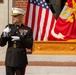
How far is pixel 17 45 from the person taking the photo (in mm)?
6496

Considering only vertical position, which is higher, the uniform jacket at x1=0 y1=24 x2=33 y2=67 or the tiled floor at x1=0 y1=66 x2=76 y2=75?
the uniform jacket at x1=0 y1=24 x2=33 y2=67

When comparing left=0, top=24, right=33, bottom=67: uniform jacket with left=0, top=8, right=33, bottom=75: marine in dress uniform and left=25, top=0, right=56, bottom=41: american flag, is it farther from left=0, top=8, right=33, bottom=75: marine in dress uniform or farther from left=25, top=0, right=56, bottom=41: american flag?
left=25, top=0, right=56, bottom=41: american flag

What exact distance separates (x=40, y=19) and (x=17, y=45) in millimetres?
5236

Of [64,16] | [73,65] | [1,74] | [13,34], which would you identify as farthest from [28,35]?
[64,16]

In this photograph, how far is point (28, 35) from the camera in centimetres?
657

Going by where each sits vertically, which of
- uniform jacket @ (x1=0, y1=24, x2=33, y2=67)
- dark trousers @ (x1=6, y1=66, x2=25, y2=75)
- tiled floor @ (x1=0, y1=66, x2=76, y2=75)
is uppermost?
uniform jacket @ (x1=0, y1=24, x2=33, y2=67)

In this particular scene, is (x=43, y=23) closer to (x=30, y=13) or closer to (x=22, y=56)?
(x=30, y=13)

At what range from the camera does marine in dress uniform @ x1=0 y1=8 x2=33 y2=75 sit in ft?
21.1

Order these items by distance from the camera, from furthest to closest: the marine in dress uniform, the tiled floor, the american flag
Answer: the american flag, the tiled floor, the marine in dress uniform

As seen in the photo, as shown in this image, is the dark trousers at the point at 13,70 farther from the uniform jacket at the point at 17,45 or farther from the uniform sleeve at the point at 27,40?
the uniform sleeve at the point at 27,40

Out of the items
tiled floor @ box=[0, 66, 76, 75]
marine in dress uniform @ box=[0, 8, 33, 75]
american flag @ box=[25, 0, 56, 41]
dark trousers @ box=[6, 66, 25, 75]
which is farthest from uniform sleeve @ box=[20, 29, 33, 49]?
american flag @ box=[25, 0, 56, 41]

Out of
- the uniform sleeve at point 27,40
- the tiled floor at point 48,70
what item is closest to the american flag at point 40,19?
the tiled floor at point 48,70

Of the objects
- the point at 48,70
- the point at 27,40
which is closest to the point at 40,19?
the point at 48,70

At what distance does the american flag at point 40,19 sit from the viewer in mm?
11586
